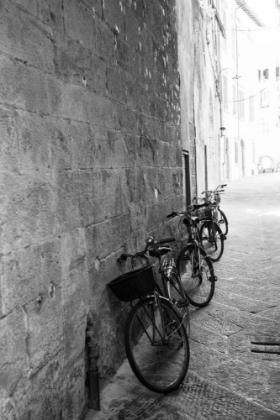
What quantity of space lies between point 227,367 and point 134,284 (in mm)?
1021

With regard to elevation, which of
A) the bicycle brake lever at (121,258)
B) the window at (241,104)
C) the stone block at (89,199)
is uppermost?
the window at (241,104)

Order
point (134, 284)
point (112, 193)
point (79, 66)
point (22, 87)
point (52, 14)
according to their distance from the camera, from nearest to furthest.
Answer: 1. point (22, 87)
2. point (52, 14)
3. point (79, 66)
4. point (134, 284)
5. point (112, 193)

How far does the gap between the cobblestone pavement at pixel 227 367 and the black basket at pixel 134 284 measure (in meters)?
0.62

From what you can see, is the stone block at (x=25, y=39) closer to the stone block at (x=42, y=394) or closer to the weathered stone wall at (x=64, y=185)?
the weathered stone wall at (x=64, y=185)

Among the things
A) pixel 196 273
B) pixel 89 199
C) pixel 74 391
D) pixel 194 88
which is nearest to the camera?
pixel 74 391

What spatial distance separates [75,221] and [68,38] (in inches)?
41.4

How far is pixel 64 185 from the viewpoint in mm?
2746

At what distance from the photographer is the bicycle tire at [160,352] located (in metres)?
3.33

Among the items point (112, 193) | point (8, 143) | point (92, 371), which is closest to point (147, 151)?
point (112, 193)

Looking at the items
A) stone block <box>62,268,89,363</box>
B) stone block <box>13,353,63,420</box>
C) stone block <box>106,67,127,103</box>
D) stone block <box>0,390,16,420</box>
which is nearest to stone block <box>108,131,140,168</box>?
stone block <box>106,67,127,103</box>

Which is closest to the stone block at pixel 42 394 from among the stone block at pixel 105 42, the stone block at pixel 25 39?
the stone block at pixel 25 39

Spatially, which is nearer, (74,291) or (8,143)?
(8,143)

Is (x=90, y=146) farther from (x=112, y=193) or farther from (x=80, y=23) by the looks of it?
(x=80, y=23)

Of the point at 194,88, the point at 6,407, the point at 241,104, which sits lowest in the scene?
the point at 6,407
